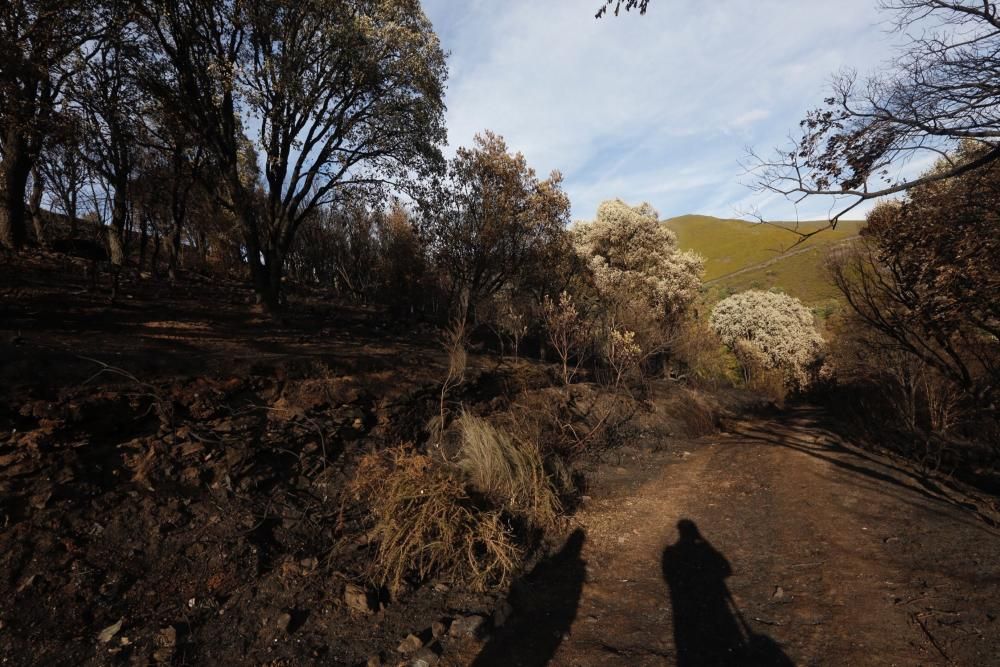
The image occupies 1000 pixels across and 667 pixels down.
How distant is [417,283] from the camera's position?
19.9 metres

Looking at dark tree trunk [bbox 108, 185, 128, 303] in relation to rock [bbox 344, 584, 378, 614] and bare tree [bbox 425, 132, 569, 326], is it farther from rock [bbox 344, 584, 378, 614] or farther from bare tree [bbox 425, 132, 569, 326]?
rock [bbox 344, 584, 378, 614]

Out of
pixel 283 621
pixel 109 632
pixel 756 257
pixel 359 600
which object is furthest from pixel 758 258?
pixel 109 632

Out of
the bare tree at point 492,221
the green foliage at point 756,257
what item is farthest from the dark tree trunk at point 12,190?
the green foliage at point 756,257

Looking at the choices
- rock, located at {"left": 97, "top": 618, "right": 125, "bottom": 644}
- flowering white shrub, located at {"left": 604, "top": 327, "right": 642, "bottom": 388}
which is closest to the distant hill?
flowering white shrub, located at {"left": 604, "top": 327, "right": 642, "bottom": 388}

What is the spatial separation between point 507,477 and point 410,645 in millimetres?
2532

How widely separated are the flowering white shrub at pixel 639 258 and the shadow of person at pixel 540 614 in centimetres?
1571

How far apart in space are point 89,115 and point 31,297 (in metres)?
4.75

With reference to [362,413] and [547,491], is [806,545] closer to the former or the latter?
[547,491]

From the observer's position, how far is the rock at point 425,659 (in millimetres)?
3500

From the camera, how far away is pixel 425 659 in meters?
3.54

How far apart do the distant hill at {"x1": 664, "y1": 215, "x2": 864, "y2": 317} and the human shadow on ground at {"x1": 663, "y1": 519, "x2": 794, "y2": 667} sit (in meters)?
10.8

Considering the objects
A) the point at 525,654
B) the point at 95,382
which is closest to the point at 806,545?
the point at 525,654

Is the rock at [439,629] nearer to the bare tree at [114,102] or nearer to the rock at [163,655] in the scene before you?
the rock at [163,655]

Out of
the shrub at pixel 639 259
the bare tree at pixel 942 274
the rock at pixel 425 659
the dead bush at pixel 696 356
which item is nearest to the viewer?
the rock at pixel 425 659
